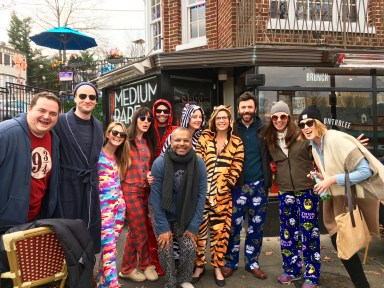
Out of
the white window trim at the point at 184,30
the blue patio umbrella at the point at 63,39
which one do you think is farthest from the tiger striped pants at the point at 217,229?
the blue patio umbrella at the point at 63,39

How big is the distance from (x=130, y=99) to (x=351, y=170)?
4.99 meters

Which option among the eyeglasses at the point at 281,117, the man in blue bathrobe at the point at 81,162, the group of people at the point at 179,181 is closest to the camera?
the group of people at the point at 179,181

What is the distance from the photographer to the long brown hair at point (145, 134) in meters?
3.95

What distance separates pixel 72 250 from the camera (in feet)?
7.14

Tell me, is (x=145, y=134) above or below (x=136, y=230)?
above

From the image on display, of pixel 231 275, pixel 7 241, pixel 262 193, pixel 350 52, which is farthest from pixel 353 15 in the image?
pixel 7 241

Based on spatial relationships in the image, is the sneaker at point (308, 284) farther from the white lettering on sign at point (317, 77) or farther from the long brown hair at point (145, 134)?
the white lettering on sign at point (317, 77)

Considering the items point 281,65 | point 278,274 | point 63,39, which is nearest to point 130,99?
point 281,65

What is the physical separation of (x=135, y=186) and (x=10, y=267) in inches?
72.9

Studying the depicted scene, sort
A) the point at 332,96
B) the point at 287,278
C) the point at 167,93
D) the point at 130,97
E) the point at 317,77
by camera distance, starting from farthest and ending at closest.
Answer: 1. the point at 130,97
2. the point at 167,93
3. the point at 332,96
4. the point at 317,77
5. the point at 287,278

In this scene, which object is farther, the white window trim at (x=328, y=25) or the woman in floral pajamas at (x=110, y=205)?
the white window trim at (x=328, y=25)

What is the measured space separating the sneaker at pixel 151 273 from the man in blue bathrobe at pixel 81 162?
1.01 meters

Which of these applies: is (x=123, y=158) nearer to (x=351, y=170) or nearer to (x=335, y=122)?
(x=351, y=170)

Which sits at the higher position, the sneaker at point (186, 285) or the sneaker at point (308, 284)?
the sneaker at point (186, 285)
